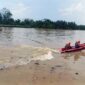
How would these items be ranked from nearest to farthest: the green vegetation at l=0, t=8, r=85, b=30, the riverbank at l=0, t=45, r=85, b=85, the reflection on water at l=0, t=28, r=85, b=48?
the riverbank at l=0, t=45, r=85, b=85, the reflection on water at l=0, t=28, r=85, b=48, the green vegetation at l=0, t=8, r=85, b=30

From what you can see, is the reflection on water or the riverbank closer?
the riverbank

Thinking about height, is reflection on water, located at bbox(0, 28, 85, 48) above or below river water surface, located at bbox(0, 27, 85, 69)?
below

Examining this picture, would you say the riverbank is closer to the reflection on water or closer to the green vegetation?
the reflection on water

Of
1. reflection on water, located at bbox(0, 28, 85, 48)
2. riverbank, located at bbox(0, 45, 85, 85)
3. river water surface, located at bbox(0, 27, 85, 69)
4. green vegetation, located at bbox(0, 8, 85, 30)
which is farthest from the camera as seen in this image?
green vegetation, located at bbox(0, 8, 85, 30)

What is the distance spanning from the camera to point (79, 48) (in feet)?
79.0

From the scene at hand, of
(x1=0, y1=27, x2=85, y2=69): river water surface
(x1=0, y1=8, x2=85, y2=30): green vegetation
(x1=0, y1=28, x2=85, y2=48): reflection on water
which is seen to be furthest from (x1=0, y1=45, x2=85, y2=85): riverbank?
(x1=0, y1=8, x2=85, y2=30): green vegetation

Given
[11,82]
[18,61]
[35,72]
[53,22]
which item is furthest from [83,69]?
[53,22]

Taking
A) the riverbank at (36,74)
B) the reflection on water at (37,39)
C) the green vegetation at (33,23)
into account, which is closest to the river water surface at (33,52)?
the reflection on water at (37,39)

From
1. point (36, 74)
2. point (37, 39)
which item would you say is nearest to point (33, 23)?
point (37, 39)

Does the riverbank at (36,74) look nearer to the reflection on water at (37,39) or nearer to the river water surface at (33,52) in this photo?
the river water surface at (33,52)

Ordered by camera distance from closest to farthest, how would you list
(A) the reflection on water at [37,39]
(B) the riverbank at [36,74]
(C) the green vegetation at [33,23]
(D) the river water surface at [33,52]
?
1. (B) the riverbank at [36,74]
2. (D) the river water surface at [33,52]
3. (A) the reflection on water at [37,39]
4. (C) the green vegetation at [33,23]

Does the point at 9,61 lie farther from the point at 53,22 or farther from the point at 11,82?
the point at 53,22

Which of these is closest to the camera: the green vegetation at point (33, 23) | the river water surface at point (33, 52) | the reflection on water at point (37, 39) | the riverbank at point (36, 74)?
the riverbank at point (36, 74)

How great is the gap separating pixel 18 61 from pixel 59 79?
16.6 ft
